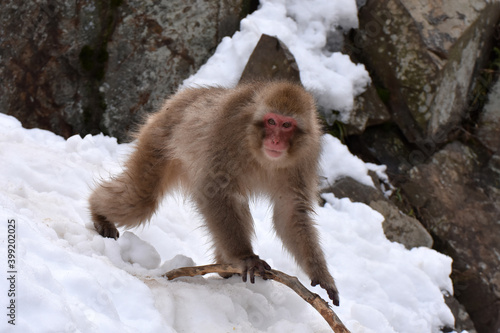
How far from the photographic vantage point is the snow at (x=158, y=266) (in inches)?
91.9

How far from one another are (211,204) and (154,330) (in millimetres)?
969

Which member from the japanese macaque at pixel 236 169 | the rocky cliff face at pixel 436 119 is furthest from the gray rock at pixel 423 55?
the japanese macaque at pixel 236 169

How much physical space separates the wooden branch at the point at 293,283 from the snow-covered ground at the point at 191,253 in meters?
0.09

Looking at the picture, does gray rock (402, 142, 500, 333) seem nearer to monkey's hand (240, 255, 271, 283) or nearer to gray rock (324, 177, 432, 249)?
gray rock (324, 177, 432, 249)

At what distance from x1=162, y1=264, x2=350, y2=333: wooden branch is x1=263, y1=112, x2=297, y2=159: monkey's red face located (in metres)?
0.65

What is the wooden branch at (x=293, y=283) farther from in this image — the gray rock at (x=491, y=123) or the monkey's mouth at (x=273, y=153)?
the gray rock at (x=491, y=123)

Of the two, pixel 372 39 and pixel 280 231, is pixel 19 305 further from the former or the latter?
pixel 372 39

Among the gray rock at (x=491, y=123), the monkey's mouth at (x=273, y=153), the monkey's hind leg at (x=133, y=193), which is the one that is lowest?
the gray rock at (x=491, y=123)

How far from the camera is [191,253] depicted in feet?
13.6

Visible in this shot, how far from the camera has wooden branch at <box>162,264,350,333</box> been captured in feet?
9.25

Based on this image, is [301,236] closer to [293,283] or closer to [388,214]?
[293,283]

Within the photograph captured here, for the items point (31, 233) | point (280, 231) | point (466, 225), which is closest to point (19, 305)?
point (31, 233)

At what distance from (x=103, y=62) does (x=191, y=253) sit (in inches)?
101

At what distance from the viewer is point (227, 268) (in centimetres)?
313
